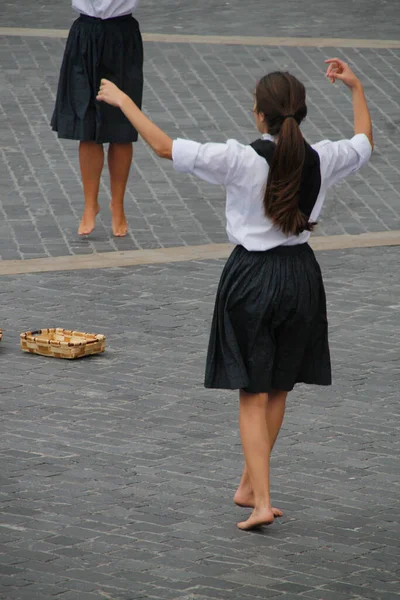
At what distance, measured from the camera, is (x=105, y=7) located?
1016cm

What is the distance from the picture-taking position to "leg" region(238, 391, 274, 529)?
231 inches

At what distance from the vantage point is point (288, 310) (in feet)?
19.1

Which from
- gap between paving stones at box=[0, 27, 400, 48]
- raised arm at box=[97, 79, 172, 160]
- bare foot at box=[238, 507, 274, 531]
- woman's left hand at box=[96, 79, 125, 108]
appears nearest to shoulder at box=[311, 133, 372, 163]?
raised arm at box=[97, 79, 172, 160]

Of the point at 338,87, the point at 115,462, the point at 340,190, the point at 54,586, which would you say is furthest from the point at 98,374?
the point at 338,87

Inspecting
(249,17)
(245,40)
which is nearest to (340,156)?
(245,40)

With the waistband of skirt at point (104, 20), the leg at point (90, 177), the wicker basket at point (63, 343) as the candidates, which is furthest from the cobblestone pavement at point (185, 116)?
the wicker basket at point (63, 343)

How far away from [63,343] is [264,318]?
2492 millimetres

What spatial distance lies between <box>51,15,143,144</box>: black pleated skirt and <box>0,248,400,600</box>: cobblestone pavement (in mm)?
1351

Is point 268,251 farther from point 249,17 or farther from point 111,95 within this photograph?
point 249,17

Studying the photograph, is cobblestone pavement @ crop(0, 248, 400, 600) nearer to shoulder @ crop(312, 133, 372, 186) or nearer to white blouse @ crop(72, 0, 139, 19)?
shoulder @ crop(312, 133, 372, 186)

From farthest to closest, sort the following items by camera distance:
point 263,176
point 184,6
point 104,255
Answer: point 184,6 < point 104,255 < point 263,176

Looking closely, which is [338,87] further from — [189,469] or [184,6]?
[189,469]

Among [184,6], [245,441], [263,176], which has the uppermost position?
[263,176]

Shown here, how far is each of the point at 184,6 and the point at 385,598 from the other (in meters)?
13.4
